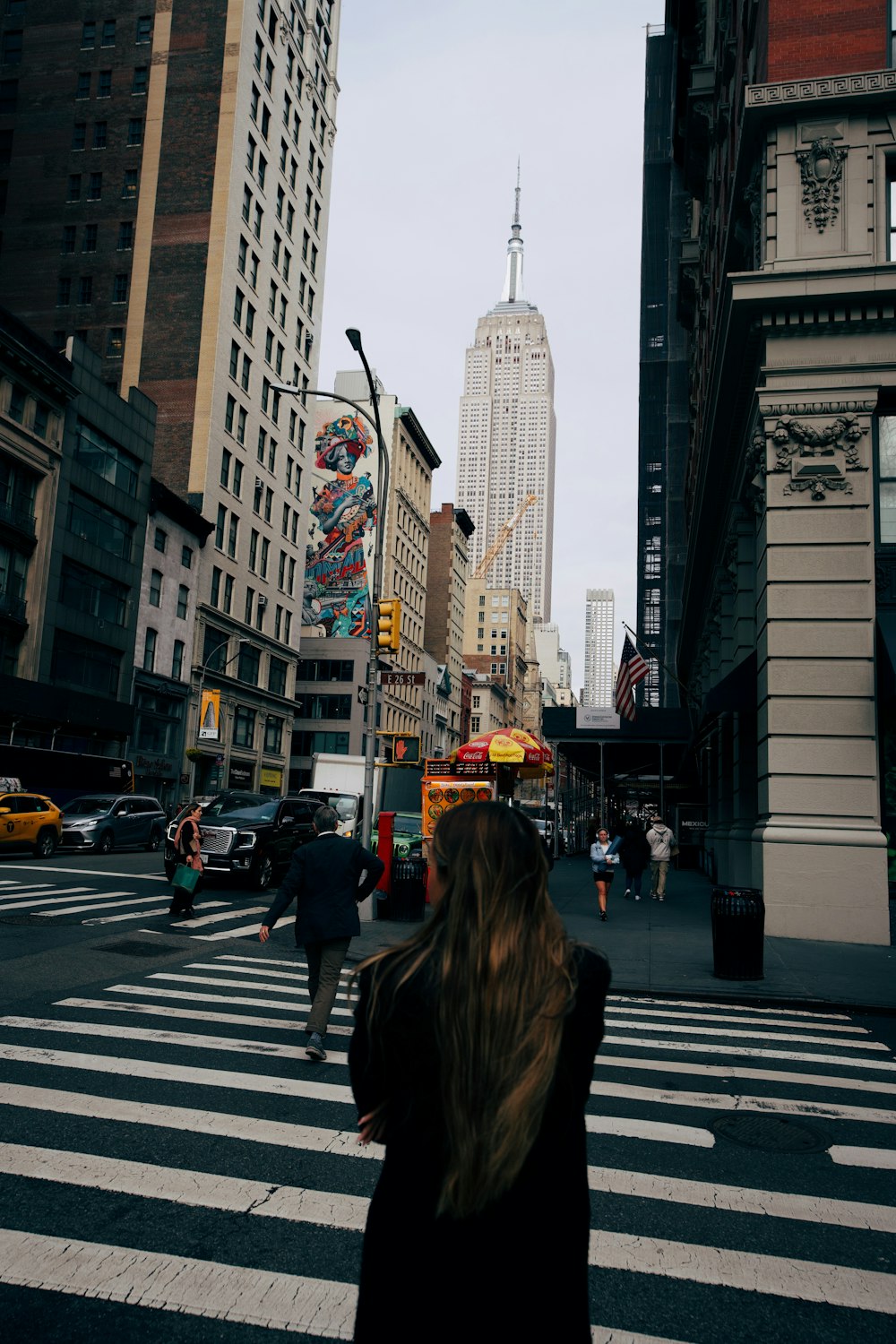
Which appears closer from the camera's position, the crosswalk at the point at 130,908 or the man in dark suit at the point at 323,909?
the man in dark suit at the point at 323,909

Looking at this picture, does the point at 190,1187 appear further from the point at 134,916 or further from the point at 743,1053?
the point at 134,916

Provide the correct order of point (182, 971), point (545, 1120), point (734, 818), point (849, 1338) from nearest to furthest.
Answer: point (545, 1120) → point (849, 1338) → point (182, 971) → point (734, 818)

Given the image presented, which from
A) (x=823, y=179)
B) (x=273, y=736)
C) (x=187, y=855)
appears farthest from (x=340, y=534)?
(x=187, y=855)

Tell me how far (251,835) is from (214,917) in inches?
183

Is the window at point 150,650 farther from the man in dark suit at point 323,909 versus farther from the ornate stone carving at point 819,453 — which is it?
the man in dark suit at point 323,909

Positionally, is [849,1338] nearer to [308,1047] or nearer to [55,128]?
[308,1047]

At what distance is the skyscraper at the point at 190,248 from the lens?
178 ft

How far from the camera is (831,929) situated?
50.1 feet

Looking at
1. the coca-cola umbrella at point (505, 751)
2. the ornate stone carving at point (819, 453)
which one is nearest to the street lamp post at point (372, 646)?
the coca-cola umbrella at point (505, 751)

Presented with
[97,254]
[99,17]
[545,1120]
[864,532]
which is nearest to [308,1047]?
[545,1120]

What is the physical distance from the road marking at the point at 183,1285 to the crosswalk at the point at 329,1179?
0.01 meters

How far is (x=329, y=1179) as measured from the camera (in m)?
5.18

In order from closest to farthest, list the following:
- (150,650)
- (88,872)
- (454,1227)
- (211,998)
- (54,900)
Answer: (454,1227) < (211,998) < (54,900) < (88,872) < (150,650)

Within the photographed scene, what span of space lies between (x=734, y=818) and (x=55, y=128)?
5928 cm
